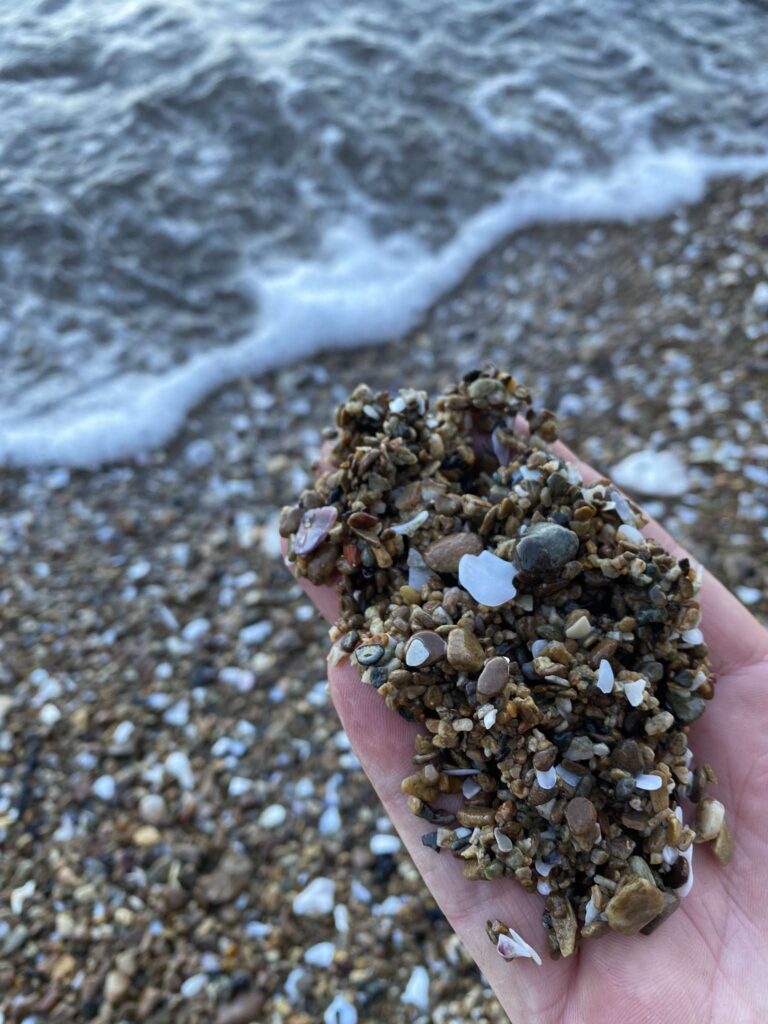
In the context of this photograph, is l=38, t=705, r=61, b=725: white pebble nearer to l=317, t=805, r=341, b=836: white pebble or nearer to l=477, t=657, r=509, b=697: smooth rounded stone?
l=317, t=805, r=341, b=836: white pebble

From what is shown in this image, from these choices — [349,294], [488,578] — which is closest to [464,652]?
[488,578]

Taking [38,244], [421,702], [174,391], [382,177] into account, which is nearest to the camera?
[421,702]

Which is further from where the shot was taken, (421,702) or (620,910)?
(421,702)

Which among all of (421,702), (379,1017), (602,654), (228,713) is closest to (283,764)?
(228,713)

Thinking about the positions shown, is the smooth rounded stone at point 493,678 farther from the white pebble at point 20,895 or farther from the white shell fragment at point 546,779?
the white pebble at point 20,895

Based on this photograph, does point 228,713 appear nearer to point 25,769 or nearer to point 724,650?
point 25,769

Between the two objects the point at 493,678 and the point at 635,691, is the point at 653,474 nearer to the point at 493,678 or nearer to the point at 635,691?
the point at 635,691
